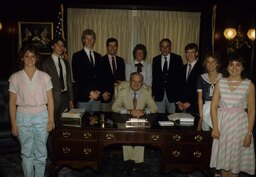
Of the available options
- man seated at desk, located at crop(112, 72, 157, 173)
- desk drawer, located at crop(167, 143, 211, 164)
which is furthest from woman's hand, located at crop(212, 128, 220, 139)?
man seated at desk, located at crop(112, 72, 157, 173)

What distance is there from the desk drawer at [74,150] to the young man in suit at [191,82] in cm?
198

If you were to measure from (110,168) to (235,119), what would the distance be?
84.7 inches

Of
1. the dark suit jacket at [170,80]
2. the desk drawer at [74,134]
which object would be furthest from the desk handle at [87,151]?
the dark suit jacket at [170,80]

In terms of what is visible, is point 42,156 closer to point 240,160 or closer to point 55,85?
point 55,85

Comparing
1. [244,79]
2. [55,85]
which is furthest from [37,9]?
[244,79]

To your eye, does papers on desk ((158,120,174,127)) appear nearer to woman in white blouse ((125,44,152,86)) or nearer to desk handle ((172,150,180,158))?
desk handle ((172,150,180,158))

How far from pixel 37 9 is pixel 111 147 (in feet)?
18.8

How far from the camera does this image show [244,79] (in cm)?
353

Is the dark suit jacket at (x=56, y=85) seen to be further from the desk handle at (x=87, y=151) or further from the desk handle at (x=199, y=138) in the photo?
the desk handle at (x=199, y=138)

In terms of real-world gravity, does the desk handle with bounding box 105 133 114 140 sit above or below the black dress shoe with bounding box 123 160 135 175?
above

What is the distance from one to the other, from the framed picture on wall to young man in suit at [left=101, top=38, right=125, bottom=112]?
3.98 m

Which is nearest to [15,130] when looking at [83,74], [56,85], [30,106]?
[30,106]

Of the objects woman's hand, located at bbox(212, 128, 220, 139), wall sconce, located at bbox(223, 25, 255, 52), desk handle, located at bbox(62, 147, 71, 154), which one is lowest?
desk handle, located at bbox(62, 147, 71, 154)

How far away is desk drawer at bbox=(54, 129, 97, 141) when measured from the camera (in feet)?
12.2
